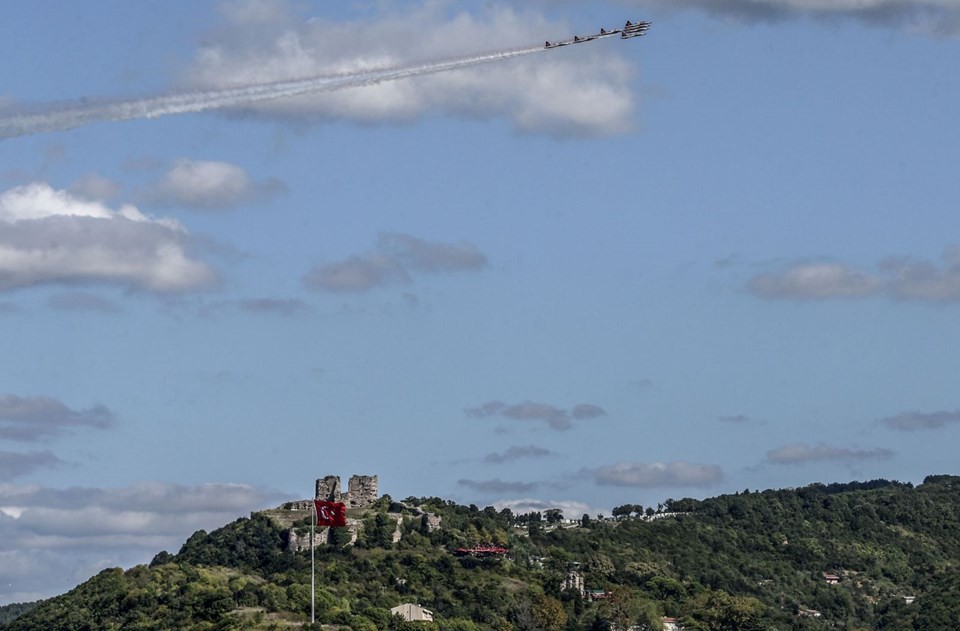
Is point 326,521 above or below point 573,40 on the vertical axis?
below

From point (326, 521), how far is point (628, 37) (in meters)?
76.6

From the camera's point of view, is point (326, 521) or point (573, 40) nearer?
point (573, 40)

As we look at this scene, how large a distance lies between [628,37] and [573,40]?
13.0ft

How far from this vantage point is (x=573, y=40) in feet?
459

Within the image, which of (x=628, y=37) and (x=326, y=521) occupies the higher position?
(x=628, y=37)

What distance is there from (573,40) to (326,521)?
7477 centimetres

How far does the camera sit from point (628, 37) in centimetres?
13925

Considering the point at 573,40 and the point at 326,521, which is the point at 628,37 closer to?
the point at 573,40

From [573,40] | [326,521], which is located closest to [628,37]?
[573,40]

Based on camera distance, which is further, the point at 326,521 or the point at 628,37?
the point at 326,521

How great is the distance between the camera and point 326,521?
651 feet
